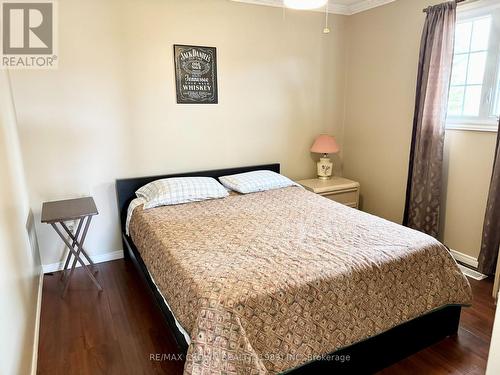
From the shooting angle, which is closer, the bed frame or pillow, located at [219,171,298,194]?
the bed frame

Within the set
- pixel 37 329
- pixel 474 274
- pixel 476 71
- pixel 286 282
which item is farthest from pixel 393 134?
pixel 37 329

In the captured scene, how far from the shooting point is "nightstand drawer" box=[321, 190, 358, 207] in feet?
11.8

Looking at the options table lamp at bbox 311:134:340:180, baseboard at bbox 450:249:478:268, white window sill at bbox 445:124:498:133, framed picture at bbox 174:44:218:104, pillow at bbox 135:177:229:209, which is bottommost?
baseboard at bbox 450:249:478:268

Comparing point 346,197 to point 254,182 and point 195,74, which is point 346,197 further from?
point 195,74

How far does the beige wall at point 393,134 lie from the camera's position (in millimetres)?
2846

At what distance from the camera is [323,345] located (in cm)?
157

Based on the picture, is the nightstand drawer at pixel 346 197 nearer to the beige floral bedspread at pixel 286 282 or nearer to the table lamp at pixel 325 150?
the table lamp at pixel 325 150

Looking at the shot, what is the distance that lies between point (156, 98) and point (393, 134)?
2.43 m

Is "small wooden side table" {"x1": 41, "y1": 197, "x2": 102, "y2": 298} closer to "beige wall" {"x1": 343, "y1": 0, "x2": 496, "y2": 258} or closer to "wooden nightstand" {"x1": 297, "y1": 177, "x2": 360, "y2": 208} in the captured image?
"wooden nightstand" {"x1": 297, "y1": 177, "x2": 360, "y2": 208}

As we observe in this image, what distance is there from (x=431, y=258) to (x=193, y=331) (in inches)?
56.3

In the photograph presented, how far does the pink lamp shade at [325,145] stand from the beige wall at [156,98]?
7.0 inches

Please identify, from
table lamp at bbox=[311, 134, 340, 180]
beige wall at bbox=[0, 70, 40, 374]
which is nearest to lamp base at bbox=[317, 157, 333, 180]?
table lamp at bbox=[311, 134, 340, 180]

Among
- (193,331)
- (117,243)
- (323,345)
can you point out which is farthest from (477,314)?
(117,243)

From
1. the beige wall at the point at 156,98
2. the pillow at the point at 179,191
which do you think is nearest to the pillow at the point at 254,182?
the pillow at the point at 179,191
